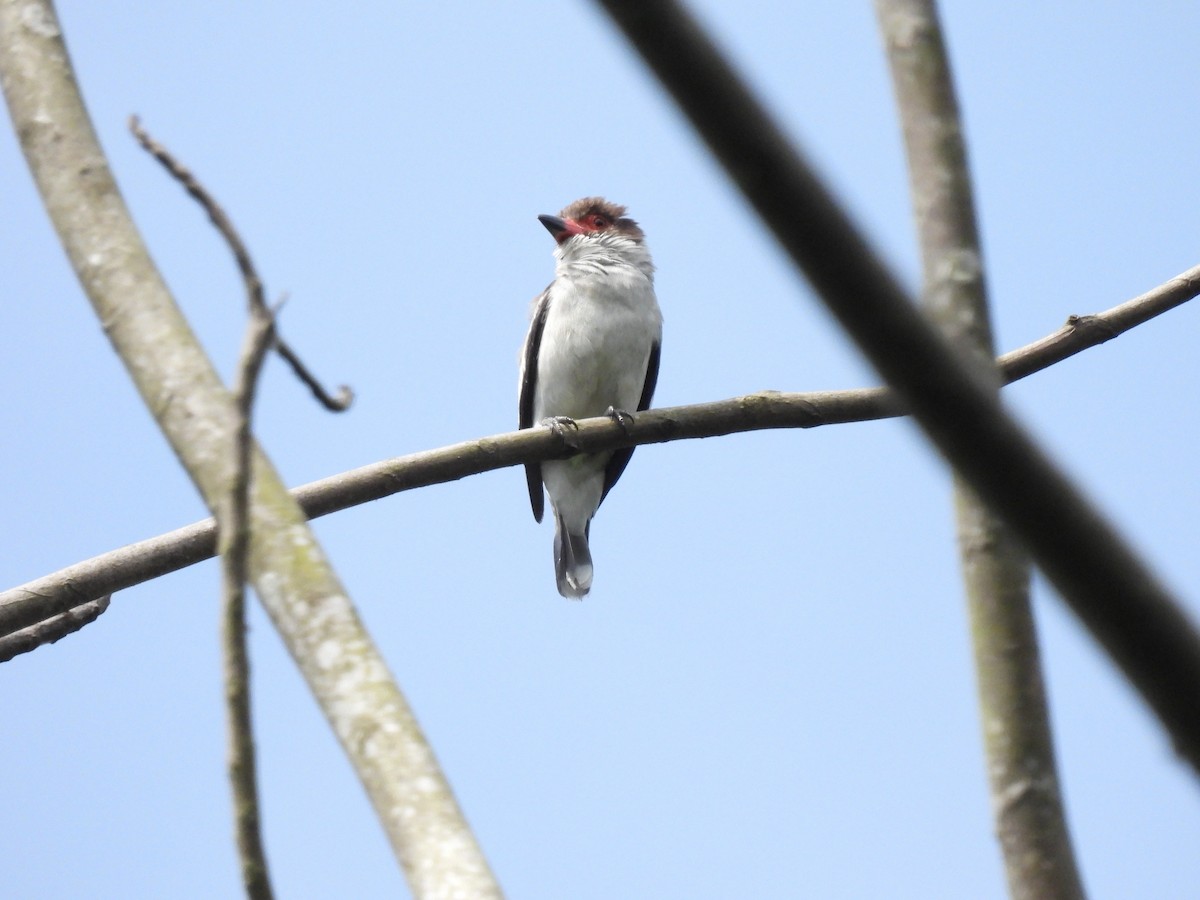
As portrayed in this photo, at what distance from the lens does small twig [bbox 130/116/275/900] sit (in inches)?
69.7

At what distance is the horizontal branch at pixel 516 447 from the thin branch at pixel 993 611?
2.69 meters

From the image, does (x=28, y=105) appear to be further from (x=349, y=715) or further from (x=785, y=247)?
(x=785, y=247)

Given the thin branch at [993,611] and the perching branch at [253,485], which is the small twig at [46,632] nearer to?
the perching branch at [253,485]

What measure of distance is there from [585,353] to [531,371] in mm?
688

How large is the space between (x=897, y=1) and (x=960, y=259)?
1.49 feet

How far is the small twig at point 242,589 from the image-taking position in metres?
1.77

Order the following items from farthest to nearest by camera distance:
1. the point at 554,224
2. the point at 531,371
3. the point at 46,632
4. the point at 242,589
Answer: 1. the point at 554,224
2. the point at 531,371
3. the point at 46,632
4. the point at 242,589

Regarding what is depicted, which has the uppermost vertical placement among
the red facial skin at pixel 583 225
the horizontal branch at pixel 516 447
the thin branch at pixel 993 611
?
the red facial skin at pixel 583 225

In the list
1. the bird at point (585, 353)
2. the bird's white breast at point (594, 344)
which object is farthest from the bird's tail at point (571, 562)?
the bird's white breast at point (594, 344)

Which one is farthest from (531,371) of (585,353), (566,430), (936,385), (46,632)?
(936,385)

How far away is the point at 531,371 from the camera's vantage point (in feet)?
30.5

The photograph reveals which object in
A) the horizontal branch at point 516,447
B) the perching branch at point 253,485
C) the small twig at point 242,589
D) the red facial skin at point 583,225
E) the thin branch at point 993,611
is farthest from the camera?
the red facial skin at point 583,225

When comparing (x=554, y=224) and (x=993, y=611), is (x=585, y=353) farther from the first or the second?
(x=993, y=611)

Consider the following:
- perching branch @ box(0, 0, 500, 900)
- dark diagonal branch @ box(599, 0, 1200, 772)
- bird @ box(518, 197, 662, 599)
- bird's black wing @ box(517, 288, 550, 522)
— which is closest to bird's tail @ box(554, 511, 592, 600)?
bird @ box(518, 197, 662, 599)
